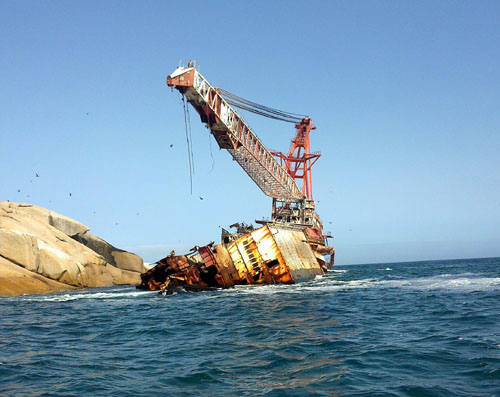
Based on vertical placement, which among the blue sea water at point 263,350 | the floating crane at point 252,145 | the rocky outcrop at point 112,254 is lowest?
the blue sea water at point 263,350

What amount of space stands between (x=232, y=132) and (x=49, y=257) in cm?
2158

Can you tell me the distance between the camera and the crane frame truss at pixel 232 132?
105ft

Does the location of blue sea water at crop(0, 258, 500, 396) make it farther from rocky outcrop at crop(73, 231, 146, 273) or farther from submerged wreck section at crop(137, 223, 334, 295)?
rocky outcrop at crop(73, 231, 146, 273)

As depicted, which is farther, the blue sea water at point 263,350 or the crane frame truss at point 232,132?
the crane frame truss at point 232,132

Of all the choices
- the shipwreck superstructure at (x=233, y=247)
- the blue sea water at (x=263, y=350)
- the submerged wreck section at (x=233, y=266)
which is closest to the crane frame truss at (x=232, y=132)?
the shipwreck superstructure at (x=233, y=247)

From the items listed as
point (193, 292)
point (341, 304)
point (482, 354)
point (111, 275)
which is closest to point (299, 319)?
point (341, 304)

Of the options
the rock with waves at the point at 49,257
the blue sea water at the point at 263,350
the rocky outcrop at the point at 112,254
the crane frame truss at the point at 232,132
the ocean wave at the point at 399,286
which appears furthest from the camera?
the rocky outcrop at the point at 112,254

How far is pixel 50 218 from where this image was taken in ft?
170

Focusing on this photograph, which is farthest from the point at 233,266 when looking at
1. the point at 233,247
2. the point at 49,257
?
the point at 49,257

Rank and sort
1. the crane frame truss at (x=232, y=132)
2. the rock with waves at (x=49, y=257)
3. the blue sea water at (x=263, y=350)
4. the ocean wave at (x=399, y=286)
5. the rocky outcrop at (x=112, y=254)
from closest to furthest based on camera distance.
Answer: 1. the blue sea water at (x=263, y=350)
2. the ocean wave at (x=399, y=286)
3. the crane frame truss at (x=232, y=132)
4. the rock with waves at (x=49, y=257)
5. the rocky outcrop at (x=112, y=254)

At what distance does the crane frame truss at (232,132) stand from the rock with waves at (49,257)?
20.1 metres

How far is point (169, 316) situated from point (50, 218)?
130 ft

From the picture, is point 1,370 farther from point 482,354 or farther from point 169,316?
point 482,354

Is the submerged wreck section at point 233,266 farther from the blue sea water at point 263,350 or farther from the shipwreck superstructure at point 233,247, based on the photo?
the blue sea water at point 263,350
